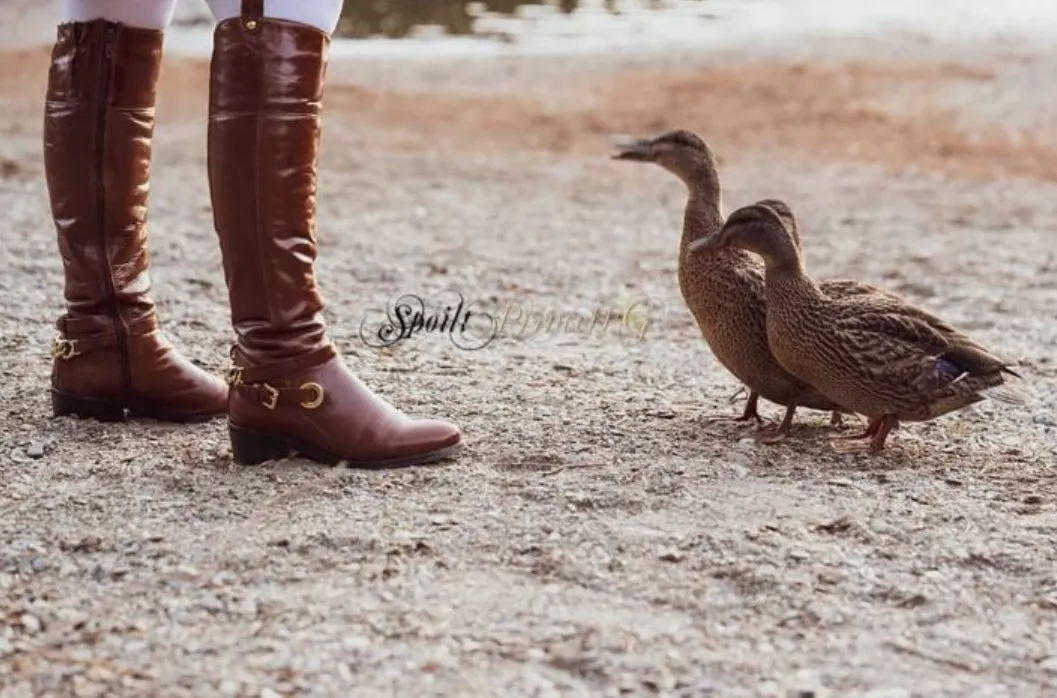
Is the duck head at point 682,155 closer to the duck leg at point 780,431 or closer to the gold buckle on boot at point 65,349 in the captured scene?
the duck leg at point 780,431

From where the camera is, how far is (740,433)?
416 cm

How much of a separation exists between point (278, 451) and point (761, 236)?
133cm

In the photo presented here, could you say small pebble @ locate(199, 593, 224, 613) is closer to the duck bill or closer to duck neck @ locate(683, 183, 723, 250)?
duck neck @ locate(683, 183, 723, 250)

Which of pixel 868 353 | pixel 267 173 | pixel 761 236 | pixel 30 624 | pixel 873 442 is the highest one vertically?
pixel 267 173

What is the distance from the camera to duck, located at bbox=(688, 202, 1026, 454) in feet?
13.0

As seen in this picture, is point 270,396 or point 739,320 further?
point 739,320

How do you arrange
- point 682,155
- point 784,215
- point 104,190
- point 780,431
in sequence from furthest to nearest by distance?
1. point 682,155
2. point 784,215
3. point 780,431
4. point 104,190

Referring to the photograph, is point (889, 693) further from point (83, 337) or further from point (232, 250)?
point (83, 337)

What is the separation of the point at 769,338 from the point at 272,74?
56.9 inches

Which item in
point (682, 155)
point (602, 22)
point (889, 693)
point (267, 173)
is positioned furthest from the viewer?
point (602, 22)

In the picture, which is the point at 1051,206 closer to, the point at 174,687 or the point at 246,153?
the point at 246,153

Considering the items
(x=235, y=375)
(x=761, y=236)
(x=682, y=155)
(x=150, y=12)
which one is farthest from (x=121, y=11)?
(x=682, y=155)

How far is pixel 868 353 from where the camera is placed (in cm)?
396

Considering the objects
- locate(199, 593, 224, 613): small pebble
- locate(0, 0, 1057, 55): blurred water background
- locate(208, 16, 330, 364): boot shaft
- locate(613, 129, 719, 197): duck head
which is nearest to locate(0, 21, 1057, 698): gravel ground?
locate(199, 593, 224, 613): small pebble
